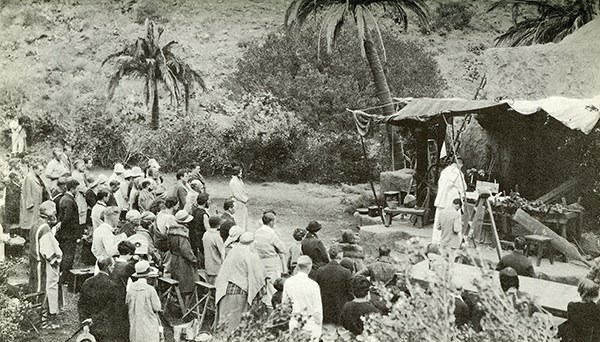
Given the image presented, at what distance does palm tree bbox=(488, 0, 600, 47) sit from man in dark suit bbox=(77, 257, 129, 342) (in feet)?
26.4

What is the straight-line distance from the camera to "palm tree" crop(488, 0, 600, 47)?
34.9 feet

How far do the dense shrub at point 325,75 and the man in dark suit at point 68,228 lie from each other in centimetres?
1000

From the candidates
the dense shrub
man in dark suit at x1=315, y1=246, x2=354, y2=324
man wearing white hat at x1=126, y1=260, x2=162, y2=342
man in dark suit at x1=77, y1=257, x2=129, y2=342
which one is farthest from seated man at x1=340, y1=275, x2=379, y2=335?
the dense shrub

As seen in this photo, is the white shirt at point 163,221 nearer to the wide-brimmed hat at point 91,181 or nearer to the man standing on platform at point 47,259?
the man standing on platform at point 47,259

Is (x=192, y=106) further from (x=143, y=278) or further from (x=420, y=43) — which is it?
(x=143, y=278)

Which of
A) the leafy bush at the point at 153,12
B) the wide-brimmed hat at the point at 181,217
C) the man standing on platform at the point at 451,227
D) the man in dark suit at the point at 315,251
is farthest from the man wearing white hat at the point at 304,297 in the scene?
the leafy bush at the point at 153,12

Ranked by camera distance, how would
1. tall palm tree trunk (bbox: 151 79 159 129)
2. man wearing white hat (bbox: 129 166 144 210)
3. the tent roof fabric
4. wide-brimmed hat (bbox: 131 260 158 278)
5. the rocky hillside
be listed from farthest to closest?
tall palm tree trunk (bbox: 151 79 159 129) → the rocky hillside → man wearing white hat (bbox: 129 166 144 210) → the tent roof fabric → wide-brimmed hat (bbox: 131 260 158 278)

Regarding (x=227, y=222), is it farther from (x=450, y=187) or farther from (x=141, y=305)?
(x=450, y=187)

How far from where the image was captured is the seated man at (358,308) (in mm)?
5211

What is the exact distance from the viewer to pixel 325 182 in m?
16.1

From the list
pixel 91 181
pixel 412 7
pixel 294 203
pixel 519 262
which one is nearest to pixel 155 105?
pixel 294 203

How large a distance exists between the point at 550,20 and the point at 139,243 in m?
9.41

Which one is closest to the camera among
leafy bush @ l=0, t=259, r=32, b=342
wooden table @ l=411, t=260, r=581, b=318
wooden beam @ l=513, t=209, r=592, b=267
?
wooden table @ l=411, t=260, r=581, b=318

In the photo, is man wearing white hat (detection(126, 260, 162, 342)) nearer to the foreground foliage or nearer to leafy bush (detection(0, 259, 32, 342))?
leafy bush (detection(0, 259, 32, 342))
